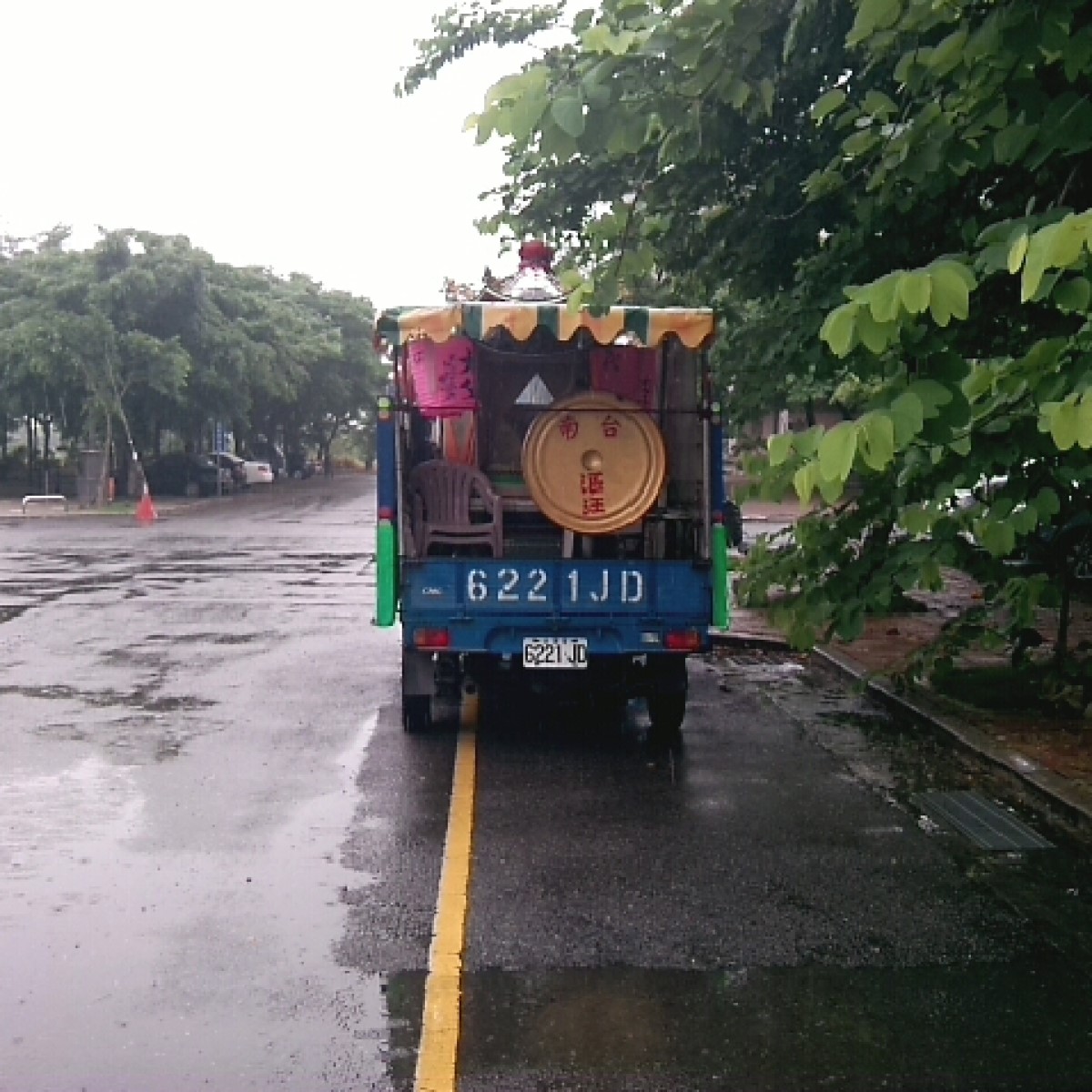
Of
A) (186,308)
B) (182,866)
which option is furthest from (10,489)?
(182,866)

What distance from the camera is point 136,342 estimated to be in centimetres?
3803

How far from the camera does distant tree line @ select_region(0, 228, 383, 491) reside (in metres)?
37.6

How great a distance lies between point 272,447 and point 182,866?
63066mm

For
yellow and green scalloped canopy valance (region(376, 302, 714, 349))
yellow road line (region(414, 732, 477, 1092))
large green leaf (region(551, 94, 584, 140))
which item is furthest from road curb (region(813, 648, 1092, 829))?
large green leaf (region(551, 94, 584, 140))

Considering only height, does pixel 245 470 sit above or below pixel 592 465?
below

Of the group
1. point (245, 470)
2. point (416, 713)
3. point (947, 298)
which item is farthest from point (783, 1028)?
point (245, 470)

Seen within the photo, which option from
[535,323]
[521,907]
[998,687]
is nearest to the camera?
[521,907]

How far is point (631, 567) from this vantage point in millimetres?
8586

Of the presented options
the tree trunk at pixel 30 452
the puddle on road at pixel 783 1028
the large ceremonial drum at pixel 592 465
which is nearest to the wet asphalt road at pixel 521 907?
the puddle on road at pixel 783 1028

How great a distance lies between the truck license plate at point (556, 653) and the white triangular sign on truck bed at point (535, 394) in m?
2.10

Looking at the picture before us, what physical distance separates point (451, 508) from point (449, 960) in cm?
445

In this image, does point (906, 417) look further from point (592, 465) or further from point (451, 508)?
point (451, 508)

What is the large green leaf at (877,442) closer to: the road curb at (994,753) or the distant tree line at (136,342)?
the road curb at (994,753)

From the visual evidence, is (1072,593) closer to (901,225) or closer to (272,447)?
(901,225)
